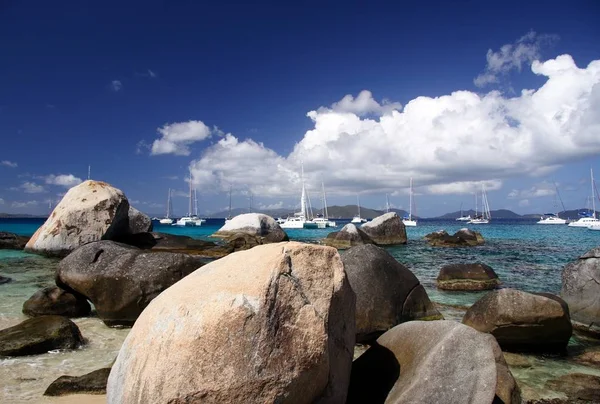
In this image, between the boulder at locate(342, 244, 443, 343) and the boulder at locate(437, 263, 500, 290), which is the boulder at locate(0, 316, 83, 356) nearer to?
the boulder at locate(342, 244, 443, 343)

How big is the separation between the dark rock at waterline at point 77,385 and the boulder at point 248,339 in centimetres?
170

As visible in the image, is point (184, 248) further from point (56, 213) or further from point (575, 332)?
point (575, 332)

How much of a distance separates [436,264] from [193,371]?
22635mm

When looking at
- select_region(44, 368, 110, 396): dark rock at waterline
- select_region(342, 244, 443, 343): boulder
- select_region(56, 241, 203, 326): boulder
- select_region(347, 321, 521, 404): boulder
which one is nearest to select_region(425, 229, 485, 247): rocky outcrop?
select_region(342, 244, 443, 343): boulder

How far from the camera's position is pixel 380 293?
8625mm

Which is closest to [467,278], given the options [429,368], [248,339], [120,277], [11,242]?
[120,277]

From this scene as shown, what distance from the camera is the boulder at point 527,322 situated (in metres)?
8.11

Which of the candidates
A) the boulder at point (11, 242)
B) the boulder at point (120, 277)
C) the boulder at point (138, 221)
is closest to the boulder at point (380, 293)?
the boulder at point (120, 277)

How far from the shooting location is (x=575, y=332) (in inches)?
398

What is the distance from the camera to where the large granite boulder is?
10.4 meters

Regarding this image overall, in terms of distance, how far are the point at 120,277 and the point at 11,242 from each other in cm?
2684

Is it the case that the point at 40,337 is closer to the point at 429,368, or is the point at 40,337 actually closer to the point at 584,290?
the point at 429,368

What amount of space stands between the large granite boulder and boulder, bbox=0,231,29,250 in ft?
104

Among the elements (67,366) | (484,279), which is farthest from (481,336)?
(484,279)
